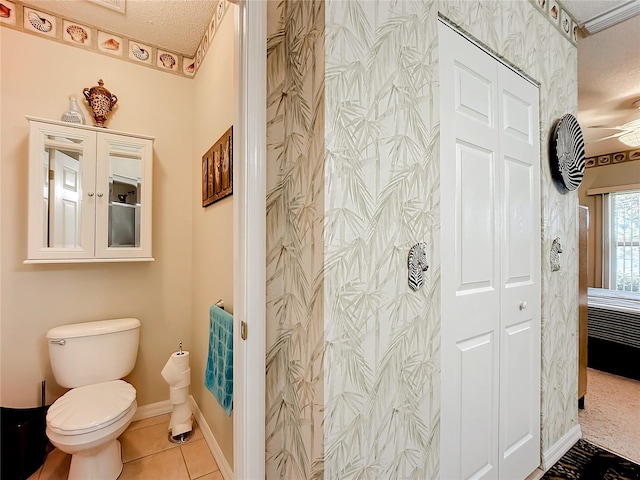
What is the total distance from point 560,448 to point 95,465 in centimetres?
252

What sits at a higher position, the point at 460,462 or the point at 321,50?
the point at 321,50

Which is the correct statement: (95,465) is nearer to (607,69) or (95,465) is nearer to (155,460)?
(155,460)

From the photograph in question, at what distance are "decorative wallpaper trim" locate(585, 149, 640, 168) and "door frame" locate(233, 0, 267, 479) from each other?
6.06 m

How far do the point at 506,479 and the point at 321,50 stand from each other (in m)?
1.93

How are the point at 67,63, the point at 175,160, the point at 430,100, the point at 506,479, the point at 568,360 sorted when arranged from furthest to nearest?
the point at 175,160, the point at 67,63, the point at 568,360, the point at 506,479, the point at 430,100

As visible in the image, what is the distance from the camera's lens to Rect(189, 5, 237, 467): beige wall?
1.62 metres

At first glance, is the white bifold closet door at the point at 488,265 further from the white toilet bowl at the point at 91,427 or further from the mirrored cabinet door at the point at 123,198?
the mirrored cabinet door at the point at 123,198

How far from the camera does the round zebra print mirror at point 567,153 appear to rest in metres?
1.66

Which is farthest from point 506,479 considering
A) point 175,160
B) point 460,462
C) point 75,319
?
point 175,160

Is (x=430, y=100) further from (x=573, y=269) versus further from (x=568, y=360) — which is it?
(x=568, y=360)

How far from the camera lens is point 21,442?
5.15 ft

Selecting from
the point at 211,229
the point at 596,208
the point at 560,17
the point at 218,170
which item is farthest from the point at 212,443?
the point at 596,208

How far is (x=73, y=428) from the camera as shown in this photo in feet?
4.54

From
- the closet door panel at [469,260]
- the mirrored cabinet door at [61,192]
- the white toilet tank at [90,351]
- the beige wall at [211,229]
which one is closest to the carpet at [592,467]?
the closet door panel at [469,260]
